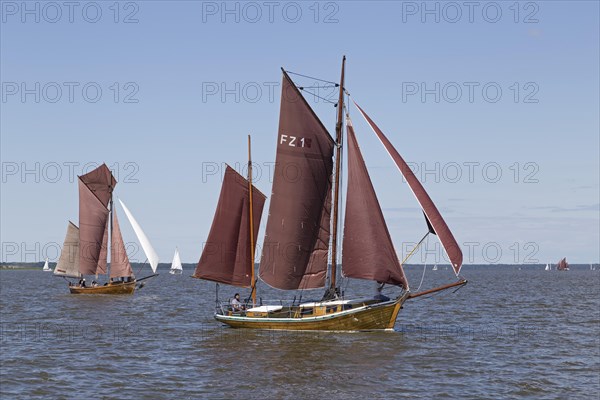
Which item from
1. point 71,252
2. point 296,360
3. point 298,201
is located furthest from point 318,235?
point 71,252

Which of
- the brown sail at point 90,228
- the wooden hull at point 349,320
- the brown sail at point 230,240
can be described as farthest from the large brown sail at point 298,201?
the brown sail at point 90,228

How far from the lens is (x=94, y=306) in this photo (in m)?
66.8

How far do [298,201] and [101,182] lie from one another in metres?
42.4

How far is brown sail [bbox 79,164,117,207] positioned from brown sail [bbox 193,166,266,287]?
3708cm

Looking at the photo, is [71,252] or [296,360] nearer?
[296,360]

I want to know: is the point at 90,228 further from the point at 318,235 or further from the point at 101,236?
the point at 318,235

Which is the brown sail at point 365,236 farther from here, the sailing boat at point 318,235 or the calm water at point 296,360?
the calm water at point 296,360

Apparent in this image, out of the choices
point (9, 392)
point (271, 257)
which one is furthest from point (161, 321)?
point (9, 392)

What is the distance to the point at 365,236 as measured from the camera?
4072 centimetres

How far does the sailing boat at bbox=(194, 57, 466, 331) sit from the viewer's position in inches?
1604

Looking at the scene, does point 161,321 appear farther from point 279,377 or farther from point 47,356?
point 279,377

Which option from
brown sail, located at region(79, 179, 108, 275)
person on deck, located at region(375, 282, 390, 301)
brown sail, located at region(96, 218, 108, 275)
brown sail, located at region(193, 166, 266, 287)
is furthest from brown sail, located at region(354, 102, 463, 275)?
brown sail, located at region(96, 218, 108, 275)

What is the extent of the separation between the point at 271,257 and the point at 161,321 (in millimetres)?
14608

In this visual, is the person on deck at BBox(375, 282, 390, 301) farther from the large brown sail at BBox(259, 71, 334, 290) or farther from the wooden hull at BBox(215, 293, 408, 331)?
the large brown sail at BBox(259, 71, 334, 290)
